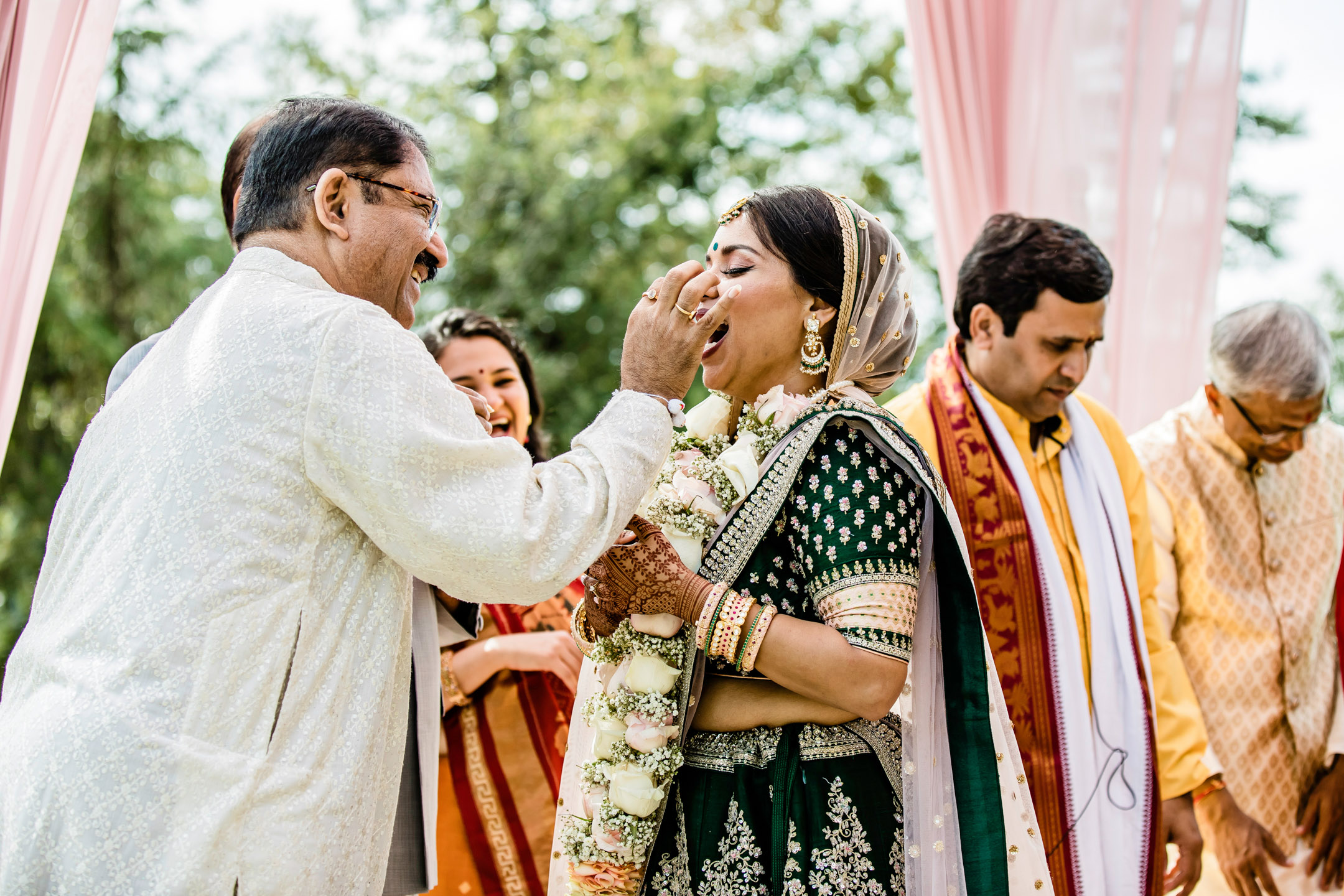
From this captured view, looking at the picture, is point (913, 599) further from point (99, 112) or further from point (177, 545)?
point (99, 112)

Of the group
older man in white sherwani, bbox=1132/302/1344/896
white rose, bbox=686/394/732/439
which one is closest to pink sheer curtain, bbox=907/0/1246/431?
older man in white sherwani, bbox=1132/302/1344/896

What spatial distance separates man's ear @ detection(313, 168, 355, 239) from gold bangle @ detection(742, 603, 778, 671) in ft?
3.35

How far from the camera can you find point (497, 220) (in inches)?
519

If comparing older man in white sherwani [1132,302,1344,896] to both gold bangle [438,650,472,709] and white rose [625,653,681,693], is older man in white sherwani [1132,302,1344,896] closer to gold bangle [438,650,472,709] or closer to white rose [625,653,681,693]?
white rose [625,653,681,693]

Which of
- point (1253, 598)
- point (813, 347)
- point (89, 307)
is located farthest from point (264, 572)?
point (89, 307)

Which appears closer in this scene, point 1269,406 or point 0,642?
point 1269,406

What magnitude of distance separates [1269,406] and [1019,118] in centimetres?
147

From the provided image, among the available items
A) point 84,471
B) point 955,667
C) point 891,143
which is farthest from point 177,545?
point 891,143

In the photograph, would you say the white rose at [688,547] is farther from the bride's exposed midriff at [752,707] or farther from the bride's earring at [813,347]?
the bride's earring at [813,347]

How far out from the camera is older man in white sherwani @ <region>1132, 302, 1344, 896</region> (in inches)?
136

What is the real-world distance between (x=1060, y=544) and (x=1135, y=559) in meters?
0.29

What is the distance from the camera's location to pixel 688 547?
215 centimetres

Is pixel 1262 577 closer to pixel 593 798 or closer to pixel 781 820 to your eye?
pixel 781 820

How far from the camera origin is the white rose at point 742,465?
2.14 m
